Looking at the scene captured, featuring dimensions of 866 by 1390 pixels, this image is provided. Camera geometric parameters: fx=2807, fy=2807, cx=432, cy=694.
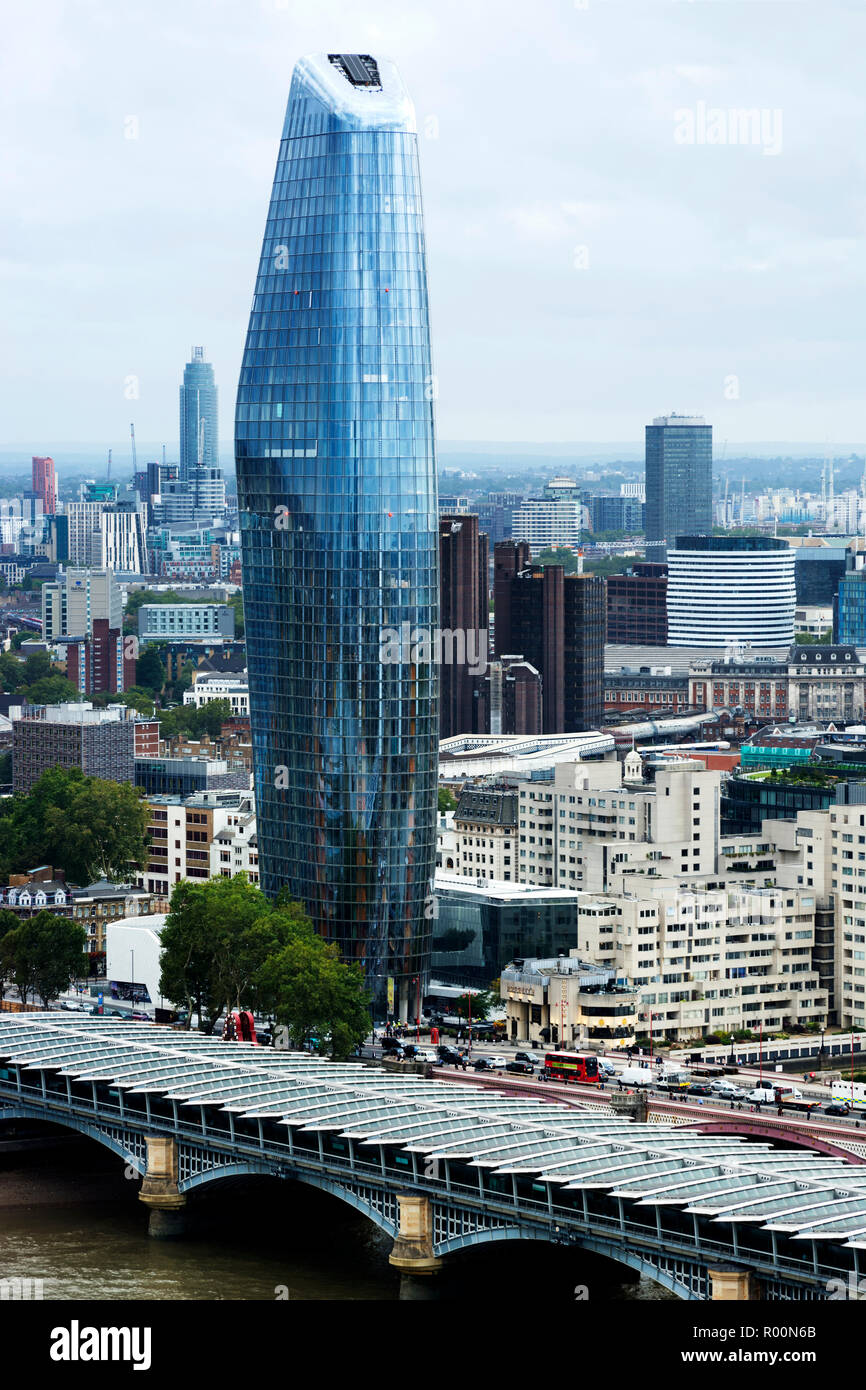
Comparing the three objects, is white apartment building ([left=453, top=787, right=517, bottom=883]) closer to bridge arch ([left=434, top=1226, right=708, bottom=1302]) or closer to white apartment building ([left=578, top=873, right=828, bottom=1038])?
white apartment building ([left=578, top=873, right=828, bottom=1038])

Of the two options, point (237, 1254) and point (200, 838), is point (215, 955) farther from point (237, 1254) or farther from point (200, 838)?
point (200, 838)

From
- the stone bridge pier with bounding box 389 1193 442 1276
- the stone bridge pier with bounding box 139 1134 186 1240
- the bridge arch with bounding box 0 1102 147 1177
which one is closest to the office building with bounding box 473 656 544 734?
the bridge arch with bounding box 0 1102 147 1177

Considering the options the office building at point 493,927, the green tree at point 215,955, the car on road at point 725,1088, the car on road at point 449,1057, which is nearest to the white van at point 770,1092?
the car on road at point 725,1088
